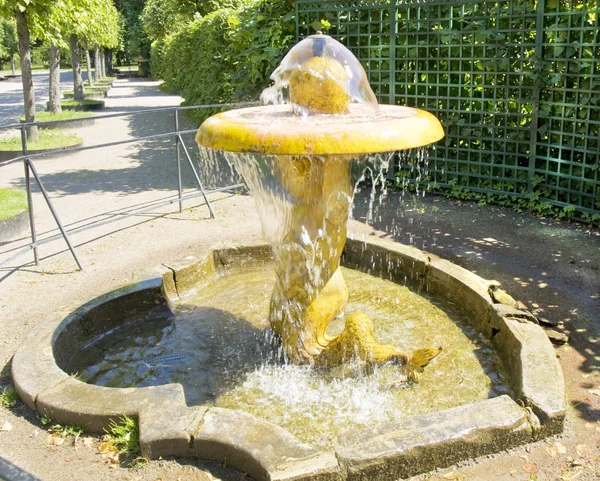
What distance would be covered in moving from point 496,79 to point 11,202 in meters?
6.53

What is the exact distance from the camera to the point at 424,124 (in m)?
3.62

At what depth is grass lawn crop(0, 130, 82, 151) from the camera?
13.4 m

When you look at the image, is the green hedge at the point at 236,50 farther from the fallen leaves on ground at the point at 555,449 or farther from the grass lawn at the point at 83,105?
the fallen leaves on ground at the point at 555,449

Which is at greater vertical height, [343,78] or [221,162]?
[343,78]

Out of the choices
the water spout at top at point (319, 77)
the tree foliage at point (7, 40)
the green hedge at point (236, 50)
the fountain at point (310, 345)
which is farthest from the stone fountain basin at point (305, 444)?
the tree foliage at point (7, 40)

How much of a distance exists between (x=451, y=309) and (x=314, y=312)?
1400mm

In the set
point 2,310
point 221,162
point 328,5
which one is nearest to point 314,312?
point 2,310

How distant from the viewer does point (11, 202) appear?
8.39 meters

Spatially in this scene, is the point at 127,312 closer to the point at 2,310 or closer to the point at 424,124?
the point at 2,310

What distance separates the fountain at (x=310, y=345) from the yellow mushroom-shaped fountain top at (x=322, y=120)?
0.01 meters

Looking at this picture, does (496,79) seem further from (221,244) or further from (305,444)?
(305,444)

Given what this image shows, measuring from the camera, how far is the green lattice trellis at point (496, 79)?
732cm

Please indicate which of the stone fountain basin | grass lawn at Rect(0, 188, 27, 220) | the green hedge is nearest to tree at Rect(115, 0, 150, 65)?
the green hedge

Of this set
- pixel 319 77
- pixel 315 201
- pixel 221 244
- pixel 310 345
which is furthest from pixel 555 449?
pixel 221 244
